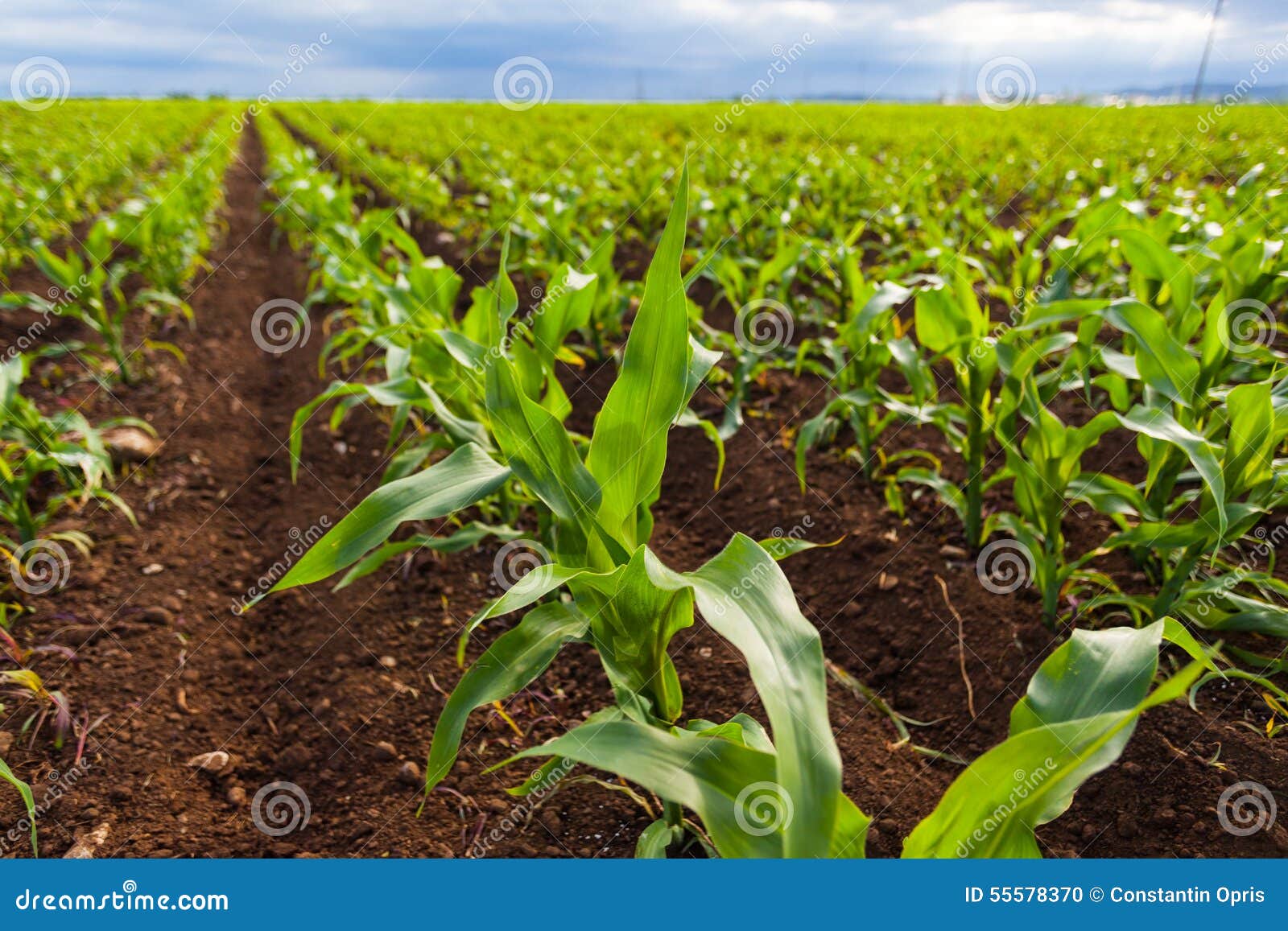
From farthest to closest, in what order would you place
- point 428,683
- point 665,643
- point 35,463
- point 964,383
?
1. point 35,463
2. point 964,383
3. point 428,683
4. point 665,643

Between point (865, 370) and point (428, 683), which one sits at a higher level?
point (865, 370)

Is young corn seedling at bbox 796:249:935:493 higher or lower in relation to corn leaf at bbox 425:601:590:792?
higher

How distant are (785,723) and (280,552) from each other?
242 centimetres

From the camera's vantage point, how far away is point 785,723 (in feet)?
2.80

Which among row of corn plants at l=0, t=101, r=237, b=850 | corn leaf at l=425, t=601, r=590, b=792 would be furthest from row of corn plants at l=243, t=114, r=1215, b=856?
row of corn plants at l=0, t=101, r=237, b=850

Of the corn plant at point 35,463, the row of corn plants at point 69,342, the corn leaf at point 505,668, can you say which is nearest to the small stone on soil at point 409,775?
the corn leaf at point 505,668

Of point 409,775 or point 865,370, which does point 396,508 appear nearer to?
point 409,775

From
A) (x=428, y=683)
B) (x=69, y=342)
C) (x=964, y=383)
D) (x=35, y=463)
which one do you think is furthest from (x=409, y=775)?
(x=69, y=342)

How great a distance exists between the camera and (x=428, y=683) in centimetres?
212

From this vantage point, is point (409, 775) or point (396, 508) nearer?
point (396, 508)

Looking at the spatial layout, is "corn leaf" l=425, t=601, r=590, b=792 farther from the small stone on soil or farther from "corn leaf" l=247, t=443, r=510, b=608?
the small stone on soil

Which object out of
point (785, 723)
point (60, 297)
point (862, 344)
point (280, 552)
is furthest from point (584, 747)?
point (60, 297)

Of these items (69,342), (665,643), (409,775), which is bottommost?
(409,775)

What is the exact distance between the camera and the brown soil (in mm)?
1619
